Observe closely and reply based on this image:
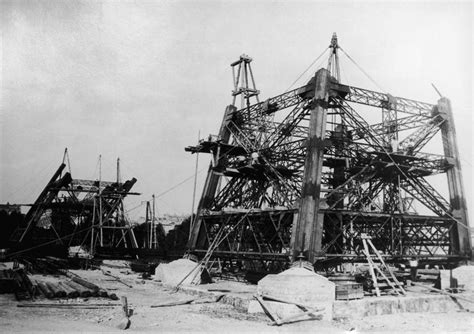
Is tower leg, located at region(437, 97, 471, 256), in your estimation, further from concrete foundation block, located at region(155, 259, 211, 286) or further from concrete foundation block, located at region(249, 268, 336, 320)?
concrete foundation block, located at region(155, 259, 211, 286)

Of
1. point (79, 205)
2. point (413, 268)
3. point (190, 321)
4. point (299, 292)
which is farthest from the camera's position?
point (79, 205)

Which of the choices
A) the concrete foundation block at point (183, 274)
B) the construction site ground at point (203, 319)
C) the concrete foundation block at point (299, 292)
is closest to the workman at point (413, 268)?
the construction site ground at point (203, 319)

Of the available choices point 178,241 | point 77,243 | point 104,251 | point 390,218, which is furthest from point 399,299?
point 178,241

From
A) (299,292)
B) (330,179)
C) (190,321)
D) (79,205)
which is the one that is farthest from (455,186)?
(79,205)

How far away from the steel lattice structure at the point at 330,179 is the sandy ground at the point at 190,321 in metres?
5.01

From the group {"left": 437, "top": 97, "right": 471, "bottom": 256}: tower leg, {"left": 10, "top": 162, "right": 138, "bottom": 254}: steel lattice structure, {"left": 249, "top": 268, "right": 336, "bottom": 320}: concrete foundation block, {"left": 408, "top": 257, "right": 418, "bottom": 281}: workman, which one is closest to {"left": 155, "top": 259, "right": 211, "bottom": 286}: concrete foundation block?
{"left": 249, "top": 268, "right": 336, "bottom": 320}: concrete foundation block

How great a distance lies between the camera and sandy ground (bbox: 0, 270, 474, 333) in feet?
43.4

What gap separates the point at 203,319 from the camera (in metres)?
15.3

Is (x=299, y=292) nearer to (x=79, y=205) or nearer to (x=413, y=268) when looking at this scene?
(x=413, y=268)

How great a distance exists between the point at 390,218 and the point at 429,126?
6777 millimetres

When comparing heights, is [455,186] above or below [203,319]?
above

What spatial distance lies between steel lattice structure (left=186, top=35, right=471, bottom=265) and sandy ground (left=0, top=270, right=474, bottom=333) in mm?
5012

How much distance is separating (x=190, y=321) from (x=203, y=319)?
0.62 m

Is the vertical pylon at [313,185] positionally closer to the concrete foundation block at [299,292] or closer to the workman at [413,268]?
the concrete foundation block at [299,292]
